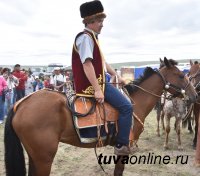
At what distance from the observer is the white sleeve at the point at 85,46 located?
3.97 metres

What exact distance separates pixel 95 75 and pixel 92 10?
0.92 meters

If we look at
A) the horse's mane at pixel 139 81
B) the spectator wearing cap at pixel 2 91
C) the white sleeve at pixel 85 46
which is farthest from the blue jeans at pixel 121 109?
the spectator wearing cap at pixel 2 91

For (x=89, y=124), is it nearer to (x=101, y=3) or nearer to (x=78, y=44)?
(x=78, y=44)

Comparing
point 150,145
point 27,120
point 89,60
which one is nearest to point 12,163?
point 27,120

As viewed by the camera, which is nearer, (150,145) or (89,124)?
(89,124)

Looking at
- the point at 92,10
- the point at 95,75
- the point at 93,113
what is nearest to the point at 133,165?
the point at 93,113

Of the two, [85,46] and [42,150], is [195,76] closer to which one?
[85,46]

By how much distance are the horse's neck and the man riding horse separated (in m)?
0.50

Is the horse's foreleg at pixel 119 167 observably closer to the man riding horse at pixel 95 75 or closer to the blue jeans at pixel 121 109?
the man riding horse at pixel 95 75

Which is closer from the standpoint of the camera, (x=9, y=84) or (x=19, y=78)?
(x=9, y=84)

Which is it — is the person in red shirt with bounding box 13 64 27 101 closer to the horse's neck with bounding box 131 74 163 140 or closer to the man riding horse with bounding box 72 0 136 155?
the horse's neck with bounding box 131 74 163 140

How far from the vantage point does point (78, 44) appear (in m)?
4.08

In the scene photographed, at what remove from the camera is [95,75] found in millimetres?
4129

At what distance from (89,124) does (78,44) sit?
1.12 meters
